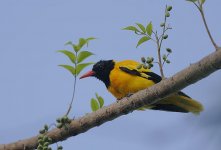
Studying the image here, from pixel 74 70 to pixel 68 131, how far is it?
1.46 feet

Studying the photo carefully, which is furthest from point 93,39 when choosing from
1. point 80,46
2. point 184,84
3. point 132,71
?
point 132,71

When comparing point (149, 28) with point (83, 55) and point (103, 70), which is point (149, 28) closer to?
point (83, 55)

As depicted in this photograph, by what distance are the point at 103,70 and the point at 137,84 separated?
1.09 meters

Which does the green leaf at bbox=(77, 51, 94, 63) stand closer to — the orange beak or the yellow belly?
the yellow belly

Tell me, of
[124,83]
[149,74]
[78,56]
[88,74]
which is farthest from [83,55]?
[88,74]

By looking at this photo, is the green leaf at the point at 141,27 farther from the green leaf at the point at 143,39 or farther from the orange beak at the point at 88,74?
the orange beak at the point at 88,74

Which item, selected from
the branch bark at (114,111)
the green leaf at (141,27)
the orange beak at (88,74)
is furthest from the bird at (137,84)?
the branch bark at (114,111)

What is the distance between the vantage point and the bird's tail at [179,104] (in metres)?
4.76

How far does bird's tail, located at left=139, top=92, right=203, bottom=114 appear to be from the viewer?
4.76m

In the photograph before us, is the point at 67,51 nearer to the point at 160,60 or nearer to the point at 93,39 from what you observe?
the point at 93,39

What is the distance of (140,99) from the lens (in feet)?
9.86

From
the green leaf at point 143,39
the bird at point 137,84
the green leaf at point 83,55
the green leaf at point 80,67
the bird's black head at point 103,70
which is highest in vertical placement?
the bird's black head at point 103,70

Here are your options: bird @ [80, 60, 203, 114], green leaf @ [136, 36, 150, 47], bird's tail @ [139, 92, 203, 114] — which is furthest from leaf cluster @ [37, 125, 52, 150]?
bird's tail @ [139, 92, 203, 114]

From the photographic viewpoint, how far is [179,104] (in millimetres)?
5039
